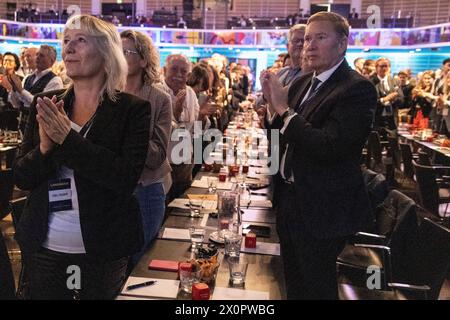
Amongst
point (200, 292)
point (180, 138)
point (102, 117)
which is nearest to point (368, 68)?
point (180, 138)

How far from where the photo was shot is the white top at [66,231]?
1684 millimetres

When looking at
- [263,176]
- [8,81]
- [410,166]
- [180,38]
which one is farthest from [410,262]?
[180,38]

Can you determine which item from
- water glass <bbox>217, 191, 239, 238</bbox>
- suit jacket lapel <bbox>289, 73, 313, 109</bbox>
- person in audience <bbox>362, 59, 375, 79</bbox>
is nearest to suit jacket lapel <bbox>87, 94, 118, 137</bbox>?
water glass <bbox>217, 191, 239, 238</bbox>

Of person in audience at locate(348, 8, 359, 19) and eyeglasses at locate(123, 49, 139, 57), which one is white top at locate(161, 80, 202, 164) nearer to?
eyeglasses at locate(123, 49, 139, 57)

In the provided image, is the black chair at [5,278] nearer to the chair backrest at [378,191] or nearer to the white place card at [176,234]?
the white place card at [176,234]

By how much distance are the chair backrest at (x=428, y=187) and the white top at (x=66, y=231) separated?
3.21 meters

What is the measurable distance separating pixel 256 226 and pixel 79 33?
1.32 m

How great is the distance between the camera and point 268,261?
1979 millimetres

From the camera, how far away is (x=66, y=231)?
1685 mm

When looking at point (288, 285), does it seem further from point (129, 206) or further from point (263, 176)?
point (263, 176)

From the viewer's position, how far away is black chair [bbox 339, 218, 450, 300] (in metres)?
2.25

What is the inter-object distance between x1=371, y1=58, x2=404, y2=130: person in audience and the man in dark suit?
5.95 m

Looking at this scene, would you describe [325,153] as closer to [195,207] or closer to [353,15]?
[195,207]
